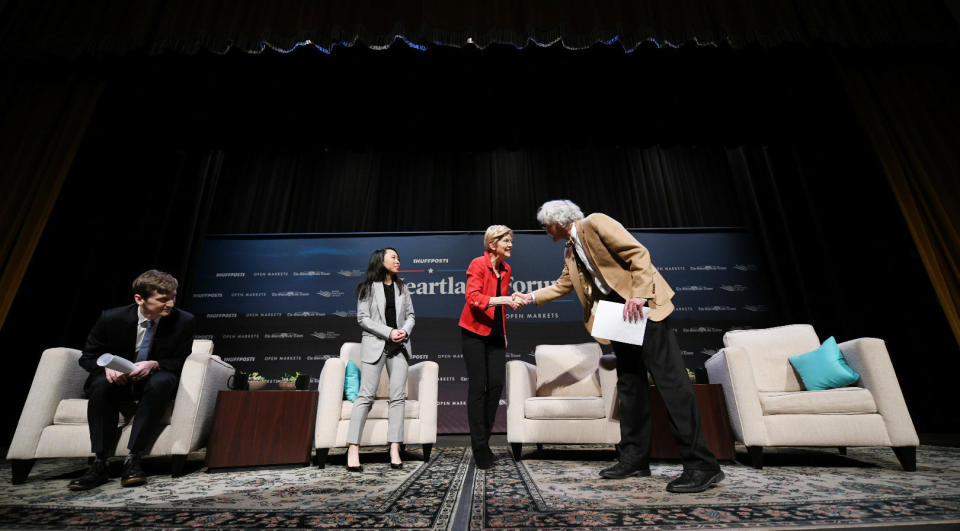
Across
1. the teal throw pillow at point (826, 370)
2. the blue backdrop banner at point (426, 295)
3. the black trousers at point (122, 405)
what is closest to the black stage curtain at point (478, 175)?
the blue backdrop banner at point (426, 295)

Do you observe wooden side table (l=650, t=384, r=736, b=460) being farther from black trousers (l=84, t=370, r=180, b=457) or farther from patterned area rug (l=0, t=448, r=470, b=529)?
black trousers (l=84, t=370, r=180, b=457)

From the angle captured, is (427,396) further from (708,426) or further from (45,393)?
(45,393)

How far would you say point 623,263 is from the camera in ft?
5.93

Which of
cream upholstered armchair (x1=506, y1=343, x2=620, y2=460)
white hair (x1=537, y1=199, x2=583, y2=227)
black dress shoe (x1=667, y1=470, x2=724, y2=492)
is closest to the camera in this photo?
black dress shoe (x1=667, y1=470, x2=724, y2=492)

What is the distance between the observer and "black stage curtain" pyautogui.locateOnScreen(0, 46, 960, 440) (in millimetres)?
3588

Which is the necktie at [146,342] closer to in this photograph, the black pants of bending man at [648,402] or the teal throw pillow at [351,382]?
the teal throw pillow at [351,382]

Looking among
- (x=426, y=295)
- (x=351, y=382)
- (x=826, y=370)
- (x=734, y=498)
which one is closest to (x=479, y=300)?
(x=351, y=382)

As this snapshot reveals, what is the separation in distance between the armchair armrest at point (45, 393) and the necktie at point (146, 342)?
0.38 metres

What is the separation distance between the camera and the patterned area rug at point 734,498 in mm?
1127

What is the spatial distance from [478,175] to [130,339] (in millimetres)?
3999

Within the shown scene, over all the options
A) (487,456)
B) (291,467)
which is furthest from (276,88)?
(487,456)

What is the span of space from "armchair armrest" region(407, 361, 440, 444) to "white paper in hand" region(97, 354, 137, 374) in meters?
1.47

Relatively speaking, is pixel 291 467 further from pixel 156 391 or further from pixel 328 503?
pixel 328 503

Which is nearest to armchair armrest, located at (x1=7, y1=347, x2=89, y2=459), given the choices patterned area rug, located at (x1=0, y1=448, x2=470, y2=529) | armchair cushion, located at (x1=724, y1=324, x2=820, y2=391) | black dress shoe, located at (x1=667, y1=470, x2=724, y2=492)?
patterned area rug, located at (x1=0, y1=448, x2=470, y2=529)
